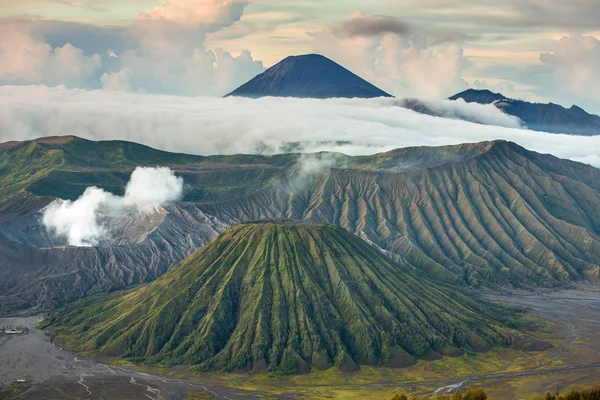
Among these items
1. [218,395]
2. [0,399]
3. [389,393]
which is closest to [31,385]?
[0,399]

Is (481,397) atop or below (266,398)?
atop

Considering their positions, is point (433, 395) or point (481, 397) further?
point (433, 395)

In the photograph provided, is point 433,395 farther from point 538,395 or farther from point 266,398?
point 266,398

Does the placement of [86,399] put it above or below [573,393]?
below

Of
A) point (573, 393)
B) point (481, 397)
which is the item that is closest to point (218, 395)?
point (481, 397)

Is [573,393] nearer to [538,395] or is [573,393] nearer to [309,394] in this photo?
[538,395]

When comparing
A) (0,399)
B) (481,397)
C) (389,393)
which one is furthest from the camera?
(389,393)

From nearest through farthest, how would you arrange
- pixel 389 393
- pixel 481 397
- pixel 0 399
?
pixel 481 397
pixel 0 399
pixel 389 393

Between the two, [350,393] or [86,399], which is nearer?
[86,399]
